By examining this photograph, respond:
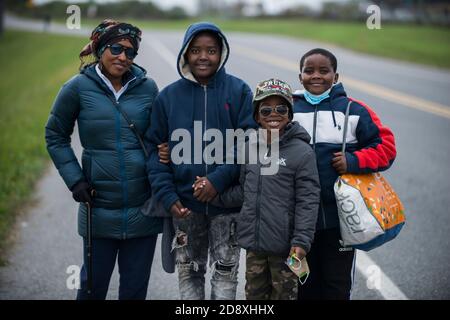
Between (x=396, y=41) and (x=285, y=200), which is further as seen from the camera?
(x=396, y=41)

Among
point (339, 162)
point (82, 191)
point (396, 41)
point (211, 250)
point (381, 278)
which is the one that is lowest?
point (381, 278)

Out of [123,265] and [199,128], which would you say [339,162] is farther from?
[123,265]

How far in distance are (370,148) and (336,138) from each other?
20cm

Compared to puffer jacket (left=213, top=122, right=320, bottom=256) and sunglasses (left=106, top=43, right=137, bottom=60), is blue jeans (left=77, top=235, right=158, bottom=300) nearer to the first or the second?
puffer jacket (left=213, top=122, right=320, bottom=256)

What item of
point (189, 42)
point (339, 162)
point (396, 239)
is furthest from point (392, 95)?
point (189, 42)

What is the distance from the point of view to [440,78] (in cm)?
1593

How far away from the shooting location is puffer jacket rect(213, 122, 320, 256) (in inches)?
115

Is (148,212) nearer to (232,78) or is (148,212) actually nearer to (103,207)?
(103,207)

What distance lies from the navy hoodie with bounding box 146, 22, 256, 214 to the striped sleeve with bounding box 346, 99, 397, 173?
62 centimetres

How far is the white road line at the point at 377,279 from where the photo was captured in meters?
3.99

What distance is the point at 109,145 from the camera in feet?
10.4

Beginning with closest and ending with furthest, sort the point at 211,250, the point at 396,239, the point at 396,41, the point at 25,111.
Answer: the point at 211,250, the point at 396,239, the point at 25,111, the point at 396,41
